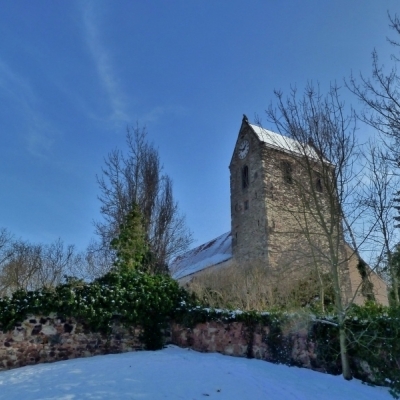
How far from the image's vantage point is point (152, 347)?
9586mm

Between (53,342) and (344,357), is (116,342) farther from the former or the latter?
(344,357)

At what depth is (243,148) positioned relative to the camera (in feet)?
88.6

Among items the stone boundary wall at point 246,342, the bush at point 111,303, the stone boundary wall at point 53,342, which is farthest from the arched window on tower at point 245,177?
the stone boundary wall at point 53,342

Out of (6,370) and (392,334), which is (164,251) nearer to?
(6,370)

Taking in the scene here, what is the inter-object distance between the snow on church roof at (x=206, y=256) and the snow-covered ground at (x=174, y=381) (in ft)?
56.5

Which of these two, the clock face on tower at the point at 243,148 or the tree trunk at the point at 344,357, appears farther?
the clock face on tower at the point at 243,148

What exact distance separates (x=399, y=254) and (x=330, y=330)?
594 centimetres

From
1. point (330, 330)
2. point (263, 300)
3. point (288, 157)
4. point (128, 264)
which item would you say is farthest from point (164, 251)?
point (330, 330)

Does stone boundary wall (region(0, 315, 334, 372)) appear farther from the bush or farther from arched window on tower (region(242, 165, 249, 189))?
arched window on tower (region(242, 165, 249, 189))

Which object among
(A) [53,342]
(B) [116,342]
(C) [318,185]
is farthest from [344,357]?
(A) [53,342]

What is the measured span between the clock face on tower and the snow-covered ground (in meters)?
19.8

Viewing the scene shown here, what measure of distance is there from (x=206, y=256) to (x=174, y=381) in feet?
72.8

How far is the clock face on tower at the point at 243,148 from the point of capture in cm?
2650

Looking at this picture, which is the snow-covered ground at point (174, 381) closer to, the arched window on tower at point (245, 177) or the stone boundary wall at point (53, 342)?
the stone boundary wall at point (53, 342)
